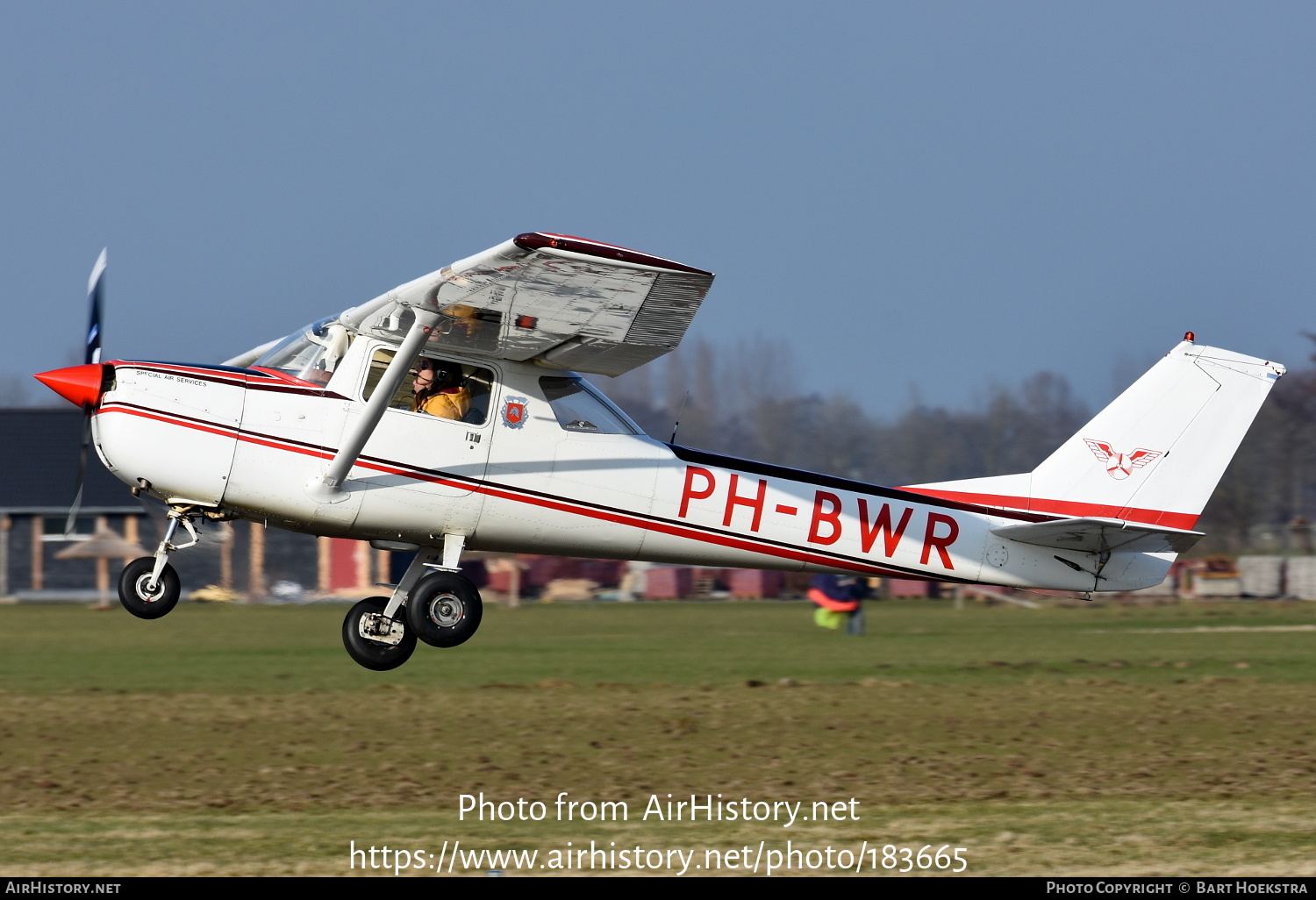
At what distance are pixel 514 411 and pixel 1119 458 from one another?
5.18m

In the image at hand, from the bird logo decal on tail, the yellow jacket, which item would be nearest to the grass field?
the bird logo decal on tail

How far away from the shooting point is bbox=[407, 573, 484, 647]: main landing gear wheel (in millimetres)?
11094

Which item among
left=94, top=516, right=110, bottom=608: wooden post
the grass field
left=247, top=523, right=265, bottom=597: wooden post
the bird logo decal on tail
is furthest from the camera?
left=94, top=516, right=110, bottom=608: wooden post

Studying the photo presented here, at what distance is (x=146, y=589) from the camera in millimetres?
10742

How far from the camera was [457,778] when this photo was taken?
1928cm

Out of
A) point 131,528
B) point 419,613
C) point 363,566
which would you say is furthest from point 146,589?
point 131,528

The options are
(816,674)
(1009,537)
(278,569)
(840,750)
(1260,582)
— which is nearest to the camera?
(1009,537)

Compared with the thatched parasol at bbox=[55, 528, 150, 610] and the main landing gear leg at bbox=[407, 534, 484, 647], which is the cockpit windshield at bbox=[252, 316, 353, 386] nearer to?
the main landing gear leg at bbox=[407, 534, 484, 647]

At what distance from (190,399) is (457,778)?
9997 mm

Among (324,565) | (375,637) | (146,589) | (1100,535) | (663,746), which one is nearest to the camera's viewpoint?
(146,589)

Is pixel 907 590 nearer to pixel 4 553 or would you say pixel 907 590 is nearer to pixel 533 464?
pixel 4 553

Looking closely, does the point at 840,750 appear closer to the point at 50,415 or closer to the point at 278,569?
the point at 278,569

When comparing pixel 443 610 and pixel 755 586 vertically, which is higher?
pixel 443 610
